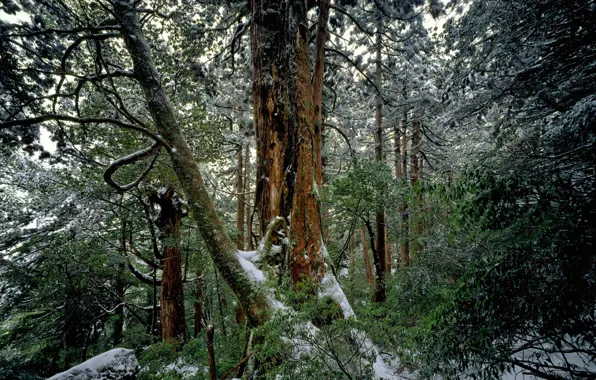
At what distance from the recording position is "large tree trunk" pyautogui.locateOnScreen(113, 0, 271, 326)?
88.0 inches

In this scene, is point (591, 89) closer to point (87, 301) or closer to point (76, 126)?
point (76, 126)

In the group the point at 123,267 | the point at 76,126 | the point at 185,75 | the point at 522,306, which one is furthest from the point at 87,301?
the point at 522,306

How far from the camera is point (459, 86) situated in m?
4.54

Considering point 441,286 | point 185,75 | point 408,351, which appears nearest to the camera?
point 408,351

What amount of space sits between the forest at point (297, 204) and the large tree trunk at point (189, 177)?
0.02 meters

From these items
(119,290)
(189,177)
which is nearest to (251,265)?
(189,177)

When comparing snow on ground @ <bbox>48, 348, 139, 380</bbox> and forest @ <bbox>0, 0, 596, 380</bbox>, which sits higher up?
forest @ <bbox>0, 0, 596, 380</bbox>

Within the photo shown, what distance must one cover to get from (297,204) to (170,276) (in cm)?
508

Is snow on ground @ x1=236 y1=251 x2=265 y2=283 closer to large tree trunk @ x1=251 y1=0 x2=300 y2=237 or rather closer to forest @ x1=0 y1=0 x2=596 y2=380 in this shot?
forest @ x1=0 y1=0 x2=596 y2=380

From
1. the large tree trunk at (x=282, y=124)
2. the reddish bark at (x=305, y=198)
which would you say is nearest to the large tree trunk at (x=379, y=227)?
the reddish bark at (x=305, y=198)

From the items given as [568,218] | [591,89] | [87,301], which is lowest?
[87,301]

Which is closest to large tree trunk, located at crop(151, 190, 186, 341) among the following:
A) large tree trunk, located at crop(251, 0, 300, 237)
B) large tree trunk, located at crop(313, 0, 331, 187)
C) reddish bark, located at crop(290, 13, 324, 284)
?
large tree trunk, located at crop(251, 0, 300, 237)

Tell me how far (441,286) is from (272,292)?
4.18m

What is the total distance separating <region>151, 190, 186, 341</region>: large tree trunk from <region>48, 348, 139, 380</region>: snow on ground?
166 centimetres
